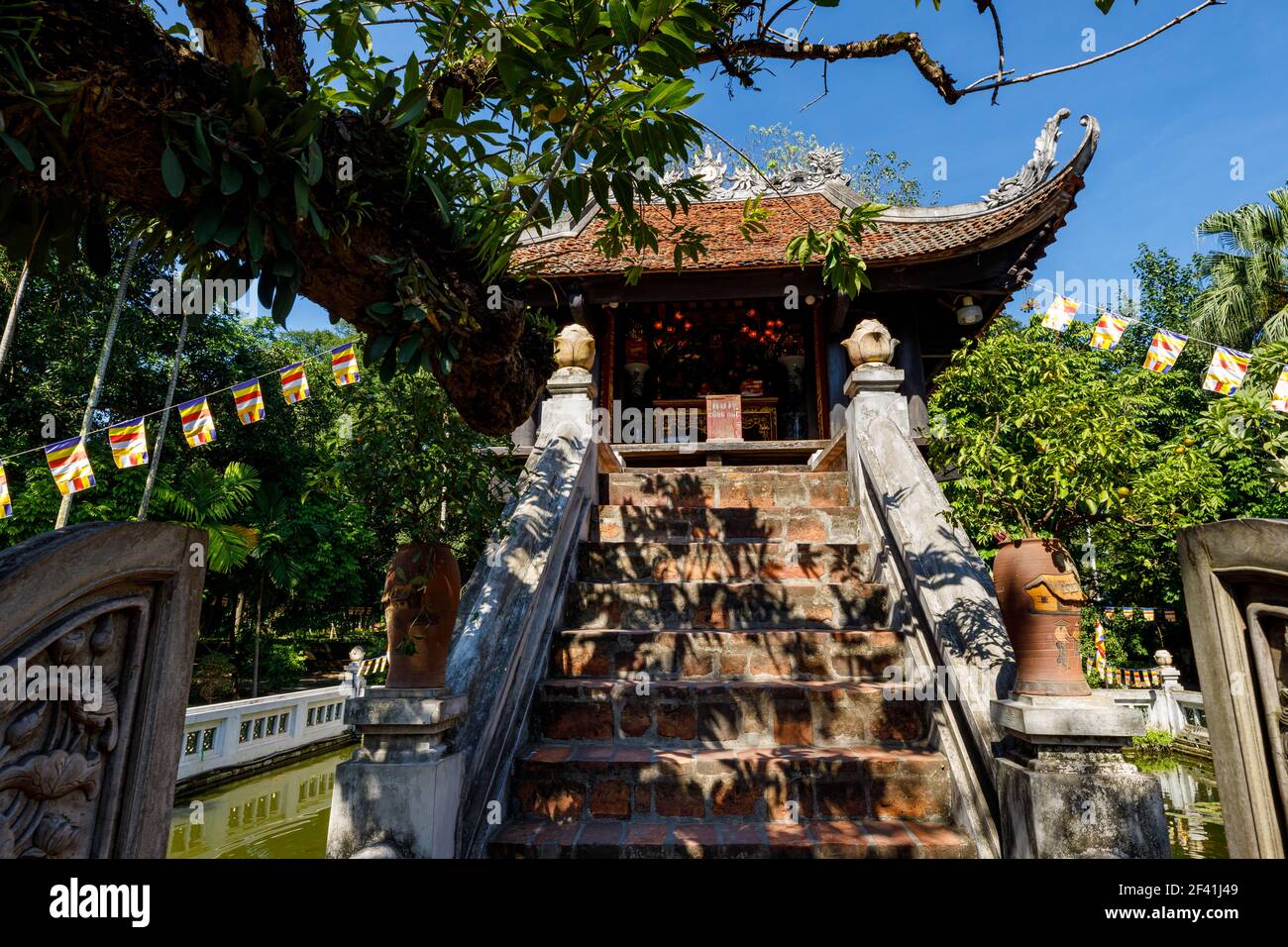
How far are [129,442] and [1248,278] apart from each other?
22422mm

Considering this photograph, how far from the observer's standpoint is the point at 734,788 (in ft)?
9.61

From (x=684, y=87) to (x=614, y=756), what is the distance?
266 cm

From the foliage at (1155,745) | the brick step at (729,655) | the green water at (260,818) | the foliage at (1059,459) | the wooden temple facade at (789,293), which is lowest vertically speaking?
the green water at (260,818)

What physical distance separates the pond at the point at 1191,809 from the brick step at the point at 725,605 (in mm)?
1691

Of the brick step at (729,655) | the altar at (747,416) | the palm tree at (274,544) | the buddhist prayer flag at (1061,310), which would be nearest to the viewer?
the brick step at (729,655)

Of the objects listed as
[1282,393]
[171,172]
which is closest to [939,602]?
[171,172]

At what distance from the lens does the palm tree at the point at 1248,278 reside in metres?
15.2

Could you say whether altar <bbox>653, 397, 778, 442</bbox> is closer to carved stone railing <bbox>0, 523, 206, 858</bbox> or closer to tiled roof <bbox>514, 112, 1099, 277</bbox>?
tiled roof <bbox>514, 112, 1099, 277</bbox>

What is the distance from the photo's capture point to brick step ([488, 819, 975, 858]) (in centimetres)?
255

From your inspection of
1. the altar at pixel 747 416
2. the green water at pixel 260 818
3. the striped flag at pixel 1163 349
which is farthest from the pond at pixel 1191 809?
the altar at pixel 747 416

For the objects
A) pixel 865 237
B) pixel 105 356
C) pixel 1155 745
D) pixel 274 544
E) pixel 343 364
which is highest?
pixel 865 237

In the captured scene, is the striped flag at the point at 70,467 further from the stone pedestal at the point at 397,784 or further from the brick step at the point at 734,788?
the brick step at the point at 734,788

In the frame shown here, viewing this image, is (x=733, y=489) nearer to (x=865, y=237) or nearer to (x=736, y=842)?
(x=736, y=842)
